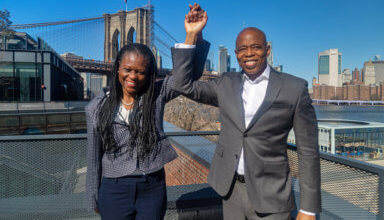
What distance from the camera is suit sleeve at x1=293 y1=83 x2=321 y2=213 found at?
1237mm

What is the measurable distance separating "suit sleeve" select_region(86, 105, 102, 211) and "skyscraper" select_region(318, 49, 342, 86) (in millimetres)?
164968

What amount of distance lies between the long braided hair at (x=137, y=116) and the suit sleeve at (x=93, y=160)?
40 mm

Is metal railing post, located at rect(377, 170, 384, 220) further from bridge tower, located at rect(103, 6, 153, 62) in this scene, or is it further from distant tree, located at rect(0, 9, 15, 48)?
bridge tower, located at rect(103, 6, 153, 62)

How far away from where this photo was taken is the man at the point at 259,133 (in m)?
1.25

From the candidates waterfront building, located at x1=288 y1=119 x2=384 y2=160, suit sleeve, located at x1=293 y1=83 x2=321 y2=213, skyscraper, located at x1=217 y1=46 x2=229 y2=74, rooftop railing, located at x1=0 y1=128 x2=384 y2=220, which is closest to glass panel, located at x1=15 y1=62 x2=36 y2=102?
waterfront building, located at x1=288 y1=119 x2=384 y2=160

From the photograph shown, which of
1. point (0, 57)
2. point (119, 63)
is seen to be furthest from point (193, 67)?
point (0, 57)

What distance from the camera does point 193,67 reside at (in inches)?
58.6

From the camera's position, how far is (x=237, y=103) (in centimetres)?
135

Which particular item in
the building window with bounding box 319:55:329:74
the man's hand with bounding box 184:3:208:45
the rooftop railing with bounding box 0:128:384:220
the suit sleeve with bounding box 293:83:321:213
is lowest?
the rooftop railing with bounding box 0:128:384:220

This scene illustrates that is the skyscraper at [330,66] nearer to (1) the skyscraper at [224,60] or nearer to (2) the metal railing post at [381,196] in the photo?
(1) the skyscraper at [224,60]

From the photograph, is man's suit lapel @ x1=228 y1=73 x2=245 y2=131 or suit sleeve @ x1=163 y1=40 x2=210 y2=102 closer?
man's suit lapel @ x1=228 y1=73 x2=245 y2=131

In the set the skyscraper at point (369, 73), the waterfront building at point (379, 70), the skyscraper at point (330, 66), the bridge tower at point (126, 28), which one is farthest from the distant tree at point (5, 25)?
the waterfront building at point (379, 70)

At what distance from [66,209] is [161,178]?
3.86 feet

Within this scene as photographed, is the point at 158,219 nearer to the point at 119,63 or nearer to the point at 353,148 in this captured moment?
the point at 119,63
